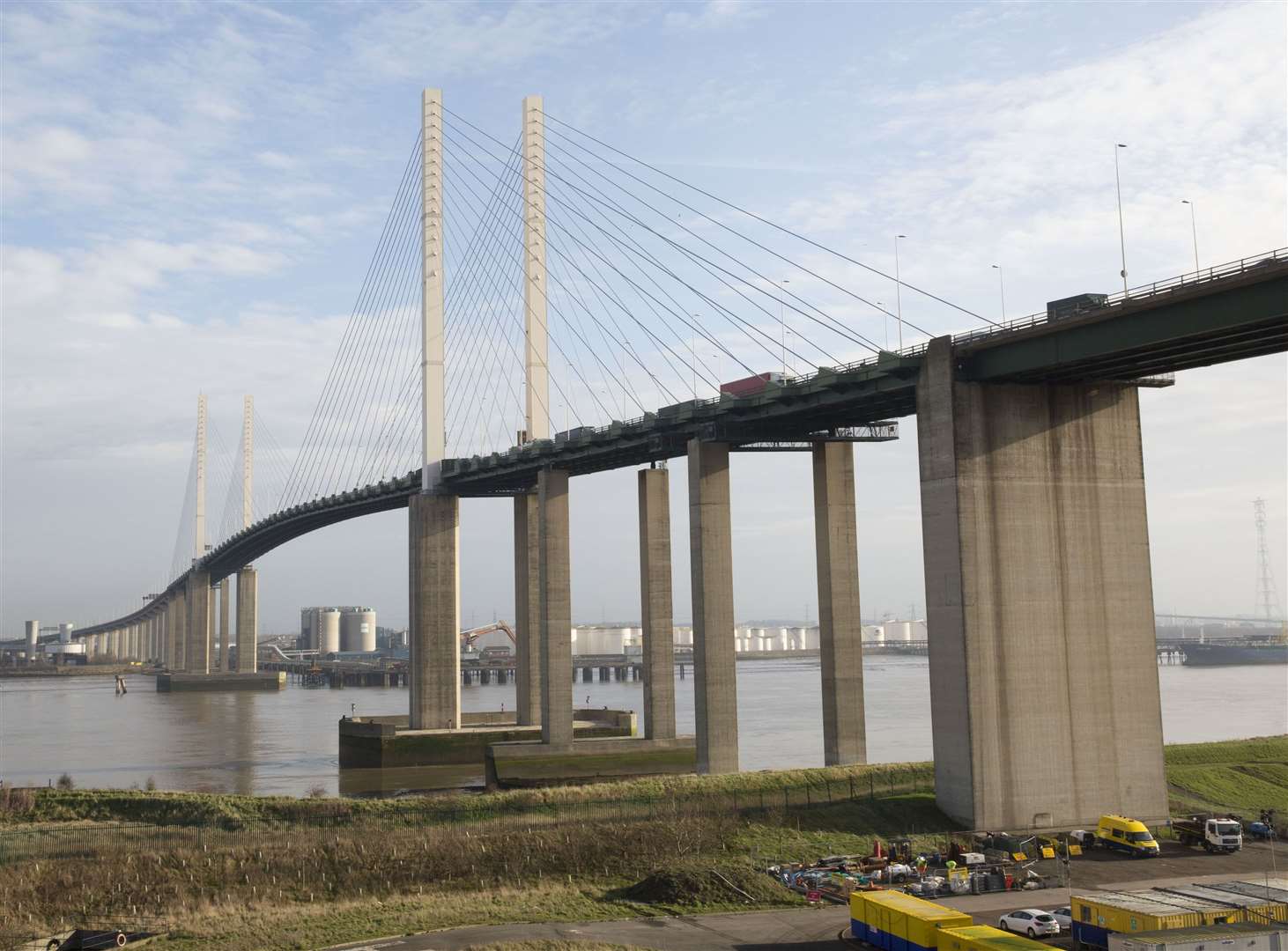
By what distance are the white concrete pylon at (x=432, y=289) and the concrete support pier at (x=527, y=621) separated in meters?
6.60

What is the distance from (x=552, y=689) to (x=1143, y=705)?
30.6 m

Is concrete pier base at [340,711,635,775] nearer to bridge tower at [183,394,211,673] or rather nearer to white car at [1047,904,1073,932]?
white car at [1047,904,1073,932]

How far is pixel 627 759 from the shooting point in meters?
60.5

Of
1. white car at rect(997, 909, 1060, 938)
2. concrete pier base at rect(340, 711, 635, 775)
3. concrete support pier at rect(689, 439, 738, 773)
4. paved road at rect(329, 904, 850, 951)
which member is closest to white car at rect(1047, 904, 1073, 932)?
white car at rect(997, 909, 1060, 938)

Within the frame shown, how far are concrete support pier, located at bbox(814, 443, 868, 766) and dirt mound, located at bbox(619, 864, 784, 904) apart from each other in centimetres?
2024

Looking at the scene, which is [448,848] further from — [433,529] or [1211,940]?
[433,529]

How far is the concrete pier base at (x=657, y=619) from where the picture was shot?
201 feet

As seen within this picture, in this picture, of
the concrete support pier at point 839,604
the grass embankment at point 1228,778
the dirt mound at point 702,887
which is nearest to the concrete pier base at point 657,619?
the concrete support pier at point 839,604

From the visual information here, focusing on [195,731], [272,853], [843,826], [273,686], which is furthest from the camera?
[273,686]

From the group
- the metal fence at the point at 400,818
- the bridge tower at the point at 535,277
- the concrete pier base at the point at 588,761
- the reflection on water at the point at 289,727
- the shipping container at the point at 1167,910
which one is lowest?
the reflection on water at the point at 289,727

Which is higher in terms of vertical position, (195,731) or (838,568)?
(838,568)

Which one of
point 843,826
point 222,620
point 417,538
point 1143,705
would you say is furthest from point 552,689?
Answer: point 222,620

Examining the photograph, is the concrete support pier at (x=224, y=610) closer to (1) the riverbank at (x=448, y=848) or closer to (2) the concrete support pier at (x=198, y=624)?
(2) the concrete support pier at (x=198, y=624)

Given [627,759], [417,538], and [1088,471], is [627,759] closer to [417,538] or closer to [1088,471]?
[417,538]
